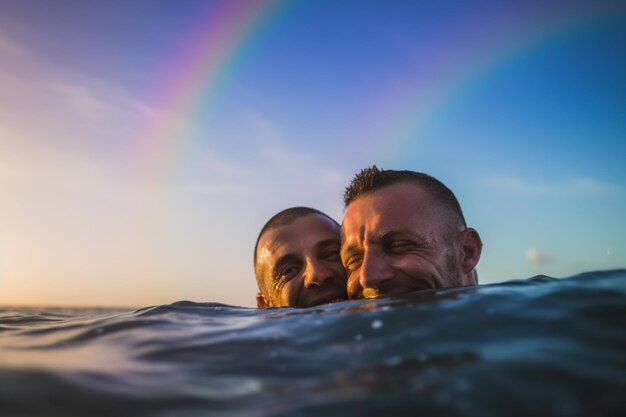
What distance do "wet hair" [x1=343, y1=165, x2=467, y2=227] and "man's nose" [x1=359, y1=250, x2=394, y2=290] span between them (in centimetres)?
93

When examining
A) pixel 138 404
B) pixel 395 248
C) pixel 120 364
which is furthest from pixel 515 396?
pixel 395 248

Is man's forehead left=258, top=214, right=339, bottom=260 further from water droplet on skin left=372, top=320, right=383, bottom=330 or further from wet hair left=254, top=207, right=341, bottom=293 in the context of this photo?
water droplet on skin left=372, top=320, right=383, bottom=330

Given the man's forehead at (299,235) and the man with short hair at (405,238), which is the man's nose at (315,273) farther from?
the man with short hair at (405,238)

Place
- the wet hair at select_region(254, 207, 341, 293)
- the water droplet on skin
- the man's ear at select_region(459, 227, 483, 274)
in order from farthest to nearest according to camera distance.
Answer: the wet hair at select_region(254, 207, 341, 293), the man's ear at select_region(459, 227, 483, 274), the water droplet on skin

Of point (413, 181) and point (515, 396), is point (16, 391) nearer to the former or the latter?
point (515, 396)

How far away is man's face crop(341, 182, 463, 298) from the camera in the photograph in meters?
4.34

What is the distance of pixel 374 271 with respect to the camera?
14.2ft

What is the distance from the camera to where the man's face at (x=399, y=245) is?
4344mm

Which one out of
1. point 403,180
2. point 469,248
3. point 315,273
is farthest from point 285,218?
point 469,248

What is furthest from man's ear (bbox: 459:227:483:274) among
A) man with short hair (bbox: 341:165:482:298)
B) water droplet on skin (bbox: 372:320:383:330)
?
water droplet on skin (bbox: 372:320:383:330)

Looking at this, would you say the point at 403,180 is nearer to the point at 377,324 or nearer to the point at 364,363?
the point at 377,324

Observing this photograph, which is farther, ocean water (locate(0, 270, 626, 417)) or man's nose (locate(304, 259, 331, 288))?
man's nose (locate(304, 259, 331, 288))

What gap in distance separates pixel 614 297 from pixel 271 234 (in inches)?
172

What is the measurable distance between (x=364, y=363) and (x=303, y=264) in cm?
364
